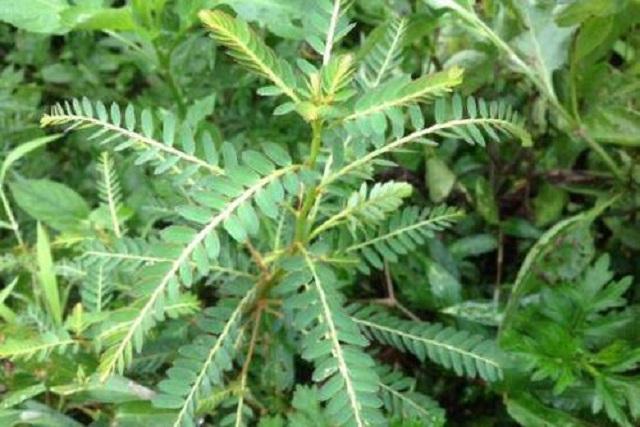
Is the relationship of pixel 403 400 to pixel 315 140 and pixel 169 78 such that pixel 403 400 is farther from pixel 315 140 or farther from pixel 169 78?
pixel 169 78

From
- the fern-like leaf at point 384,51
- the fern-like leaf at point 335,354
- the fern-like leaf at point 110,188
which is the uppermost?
the fern-like leaf at point 384,51

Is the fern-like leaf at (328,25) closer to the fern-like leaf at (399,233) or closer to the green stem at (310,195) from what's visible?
the green stem at (310,195)

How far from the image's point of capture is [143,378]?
4.22 feet

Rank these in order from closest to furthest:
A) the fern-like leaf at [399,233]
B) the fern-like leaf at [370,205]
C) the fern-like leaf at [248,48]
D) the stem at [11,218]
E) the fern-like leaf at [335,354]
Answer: the fern-like leaf at [248,48] → the fern-like leaf at [335,354] → the fern-like leaf at [370,205] → the fern-like leaf at [399,233] → the stem at [11,218]

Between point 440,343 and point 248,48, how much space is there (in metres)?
0.48

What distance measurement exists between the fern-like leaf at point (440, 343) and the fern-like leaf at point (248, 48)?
36 cm

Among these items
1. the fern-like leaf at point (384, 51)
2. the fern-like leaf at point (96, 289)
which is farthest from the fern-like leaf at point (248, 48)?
the fern-like leaf at point (96, 289)

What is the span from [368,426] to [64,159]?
35.7 inches

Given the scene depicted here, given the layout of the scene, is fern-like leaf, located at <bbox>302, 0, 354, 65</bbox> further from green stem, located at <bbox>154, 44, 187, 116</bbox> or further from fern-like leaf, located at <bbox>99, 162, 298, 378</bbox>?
green stem, located at <bbox>154, 44, 187, 116</bbox>

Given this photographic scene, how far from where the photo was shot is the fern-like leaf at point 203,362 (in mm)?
1069

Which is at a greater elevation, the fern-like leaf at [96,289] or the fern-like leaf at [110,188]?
the fern-like leaf at [110,188]

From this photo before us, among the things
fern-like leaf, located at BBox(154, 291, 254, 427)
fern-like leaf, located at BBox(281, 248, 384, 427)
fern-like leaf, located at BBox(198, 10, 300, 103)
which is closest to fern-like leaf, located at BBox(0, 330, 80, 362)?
fern-like leaf, located at BBox(154, 291, 254, 427)

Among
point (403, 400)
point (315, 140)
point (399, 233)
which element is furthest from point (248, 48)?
point (403, 400)

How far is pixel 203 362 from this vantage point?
1.11 meters
